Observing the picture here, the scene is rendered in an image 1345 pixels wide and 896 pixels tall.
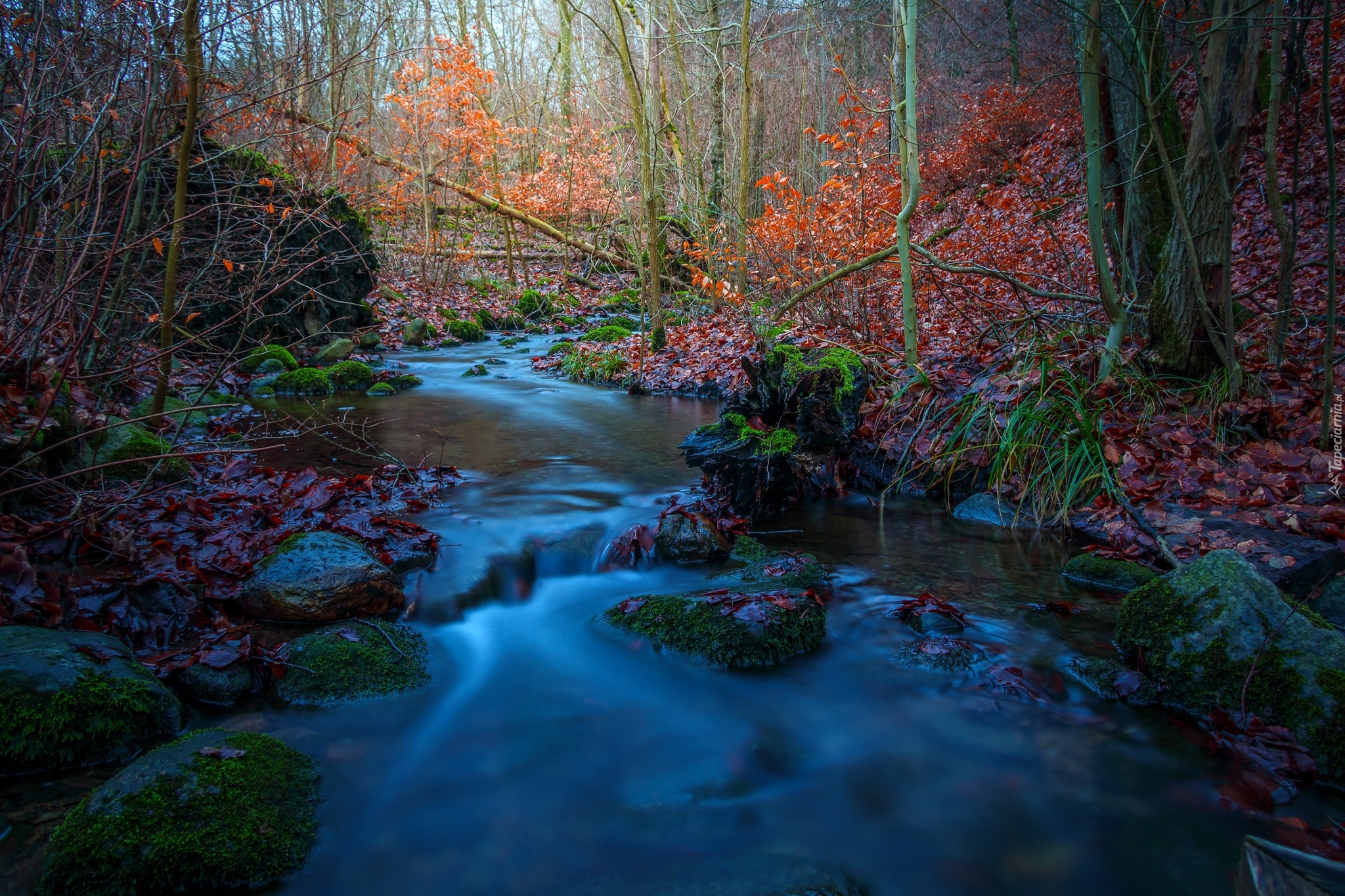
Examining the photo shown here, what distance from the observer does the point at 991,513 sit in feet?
21.0

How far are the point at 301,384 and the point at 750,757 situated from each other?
10759mm

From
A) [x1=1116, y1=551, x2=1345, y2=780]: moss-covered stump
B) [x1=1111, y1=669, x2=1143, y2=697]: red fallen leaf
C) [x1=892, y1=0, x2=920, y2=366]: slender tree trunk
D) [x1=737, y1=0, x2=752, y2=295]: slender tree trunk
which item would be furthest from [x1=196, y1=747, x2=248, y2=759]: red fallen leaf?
[x1=737, y1=0, x2=752, y2=295]: slender tree trunk

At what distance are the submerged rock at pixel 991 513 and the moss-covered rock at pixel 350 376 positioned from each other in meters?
9.92

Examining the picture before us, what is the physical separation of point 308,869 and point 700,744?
1.81 m

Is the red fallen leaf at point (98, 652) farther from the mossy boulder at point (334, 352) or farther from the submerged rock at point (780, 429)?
the mossy boulder at point (334, 352)

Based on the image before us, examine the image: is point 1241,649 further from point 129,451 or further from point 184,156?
point 129,451

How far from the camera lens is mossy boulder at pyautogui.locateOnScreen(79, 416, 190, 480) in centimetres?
543

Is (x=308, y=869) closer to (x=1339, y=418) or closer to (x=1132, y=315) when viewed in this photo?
(x=1339, y=418)

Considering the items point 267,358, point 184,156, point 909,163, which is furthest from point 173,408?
point 909,163

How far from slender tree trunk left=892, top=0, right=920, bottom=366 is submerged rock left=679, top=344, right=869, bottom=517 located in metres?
0.87

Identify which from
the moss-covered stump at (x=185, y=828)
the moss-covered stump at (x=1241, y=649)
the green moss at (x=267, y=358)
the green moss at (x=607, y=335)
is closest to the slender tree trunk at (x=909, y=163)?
the moss-covered stump at (x=1241, y=649)

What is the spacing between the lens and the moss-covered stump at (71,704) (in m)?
2.98

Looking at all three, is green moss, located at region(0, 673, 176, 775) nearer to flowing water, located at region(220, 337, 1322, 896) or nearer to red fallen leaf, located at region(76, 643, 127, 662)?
red fallen leaf, located at region(76, 643, 127, 662)

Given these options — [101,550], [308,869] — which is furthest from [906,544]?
[101,550]
